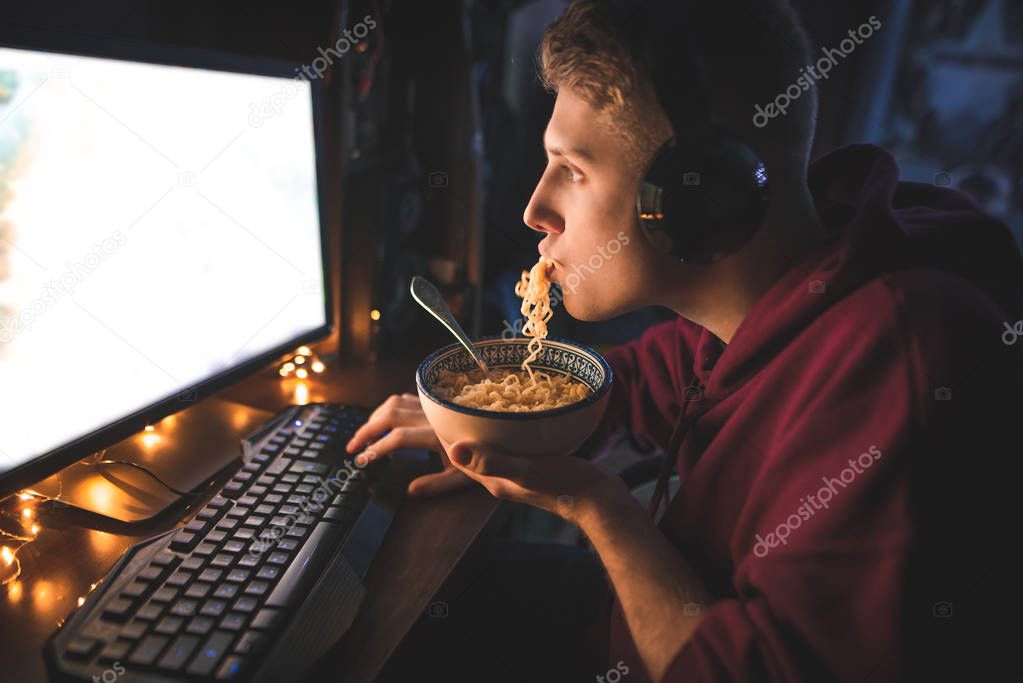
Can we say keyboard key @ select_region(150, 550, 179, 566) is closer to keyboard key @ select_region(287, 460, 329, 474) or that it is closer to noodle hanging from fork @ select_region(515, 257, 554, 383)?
keyboard key @ select_region(287, 460, 329, 474)

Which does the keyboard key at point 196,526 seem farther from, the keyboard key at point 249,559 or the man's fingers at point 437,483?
the man's fingers at point 437,483

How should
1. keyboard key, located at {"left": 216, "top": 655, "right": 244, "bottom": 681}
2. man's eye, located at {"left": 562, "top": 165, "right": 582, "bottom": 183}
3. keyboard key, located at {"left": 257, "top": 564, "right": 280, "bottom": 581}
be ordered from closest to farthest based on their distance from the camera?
keyboard key, located at {"left": 216, "top": 655, "right": 244, "bottom": 681}
keyboard key, located at {"left": 257, "top": 564, "right": 280, "bottom": 581}
man's eye, located at {"left": 562, "top": 165, "right": 582, "bottom": 183}

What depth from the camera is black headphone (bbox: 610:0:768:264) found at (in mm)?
708

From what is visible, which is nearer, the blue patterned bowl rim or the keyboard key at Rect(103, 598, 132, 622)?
the keyboard key at Rect(103, 598, 132, 622)

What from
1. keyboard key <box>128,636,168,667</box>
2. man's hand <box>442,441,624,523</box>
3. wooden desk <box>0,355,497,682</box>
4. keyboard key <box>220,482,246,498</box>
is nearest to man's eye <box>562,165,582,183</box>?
man's hand <box>442,441,624,523</box>

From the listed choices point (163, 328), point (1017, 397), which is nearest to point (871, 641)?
point (1017, 397)

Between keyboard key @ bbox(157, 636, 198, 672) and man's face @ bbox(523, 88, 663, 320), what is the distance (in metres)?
0.63

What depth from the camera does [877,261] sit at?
72 cm

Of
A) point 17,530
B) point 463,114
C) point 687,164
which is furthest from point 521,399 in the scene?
point 463,114

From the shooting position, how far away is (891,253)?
720 millimetres

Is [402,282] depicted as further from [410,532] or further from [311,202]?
[410,532]

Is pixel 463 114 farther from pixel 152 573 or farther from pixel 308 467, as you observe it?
pixel 152 573

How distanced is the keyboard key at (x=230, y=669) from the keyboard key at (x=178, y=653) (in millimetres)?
36

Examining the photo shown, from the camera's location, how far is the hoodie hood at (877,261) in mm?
718
